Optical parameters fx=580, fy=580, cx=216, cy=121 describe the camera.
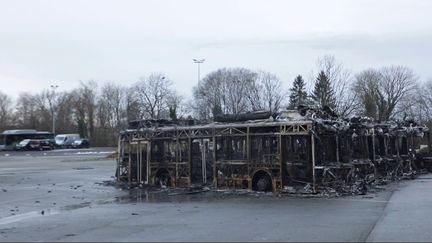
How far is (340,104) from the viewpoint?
212 ft

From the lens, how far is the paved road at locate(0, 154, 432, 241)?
1111cm

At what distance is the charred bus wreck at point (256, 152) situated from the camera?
20.4 meters

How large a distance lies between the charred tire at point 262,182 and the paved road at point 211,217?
1015 mm

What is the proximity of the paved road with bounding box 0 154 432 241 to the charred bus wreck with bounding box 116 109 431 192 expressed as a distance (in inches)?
63.5

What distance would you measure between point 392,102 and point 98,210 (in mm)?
74134

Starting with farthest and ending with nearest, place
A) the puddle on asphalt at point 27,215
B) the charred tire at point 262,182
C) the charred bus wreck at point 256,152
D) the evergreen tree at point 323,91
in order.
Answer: the evergreen tree at point 323,91 < the charred tire at point 262,182 < the charred bus wreck at point 256,152 < the puddle on asphalt at point 27,215

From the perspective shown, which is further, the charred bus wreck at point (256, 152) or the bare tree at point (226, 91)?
the bare tree at point (226, 91)

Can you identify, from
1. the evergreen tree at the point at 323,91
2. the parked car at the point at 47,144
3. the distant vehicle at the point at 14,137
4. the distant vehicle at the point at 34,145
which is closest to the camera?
the evergreen tree at the point at 323,91

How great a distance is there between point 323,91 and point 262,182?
131ft

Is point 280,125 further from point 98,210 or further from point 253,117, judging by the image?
point 98,210

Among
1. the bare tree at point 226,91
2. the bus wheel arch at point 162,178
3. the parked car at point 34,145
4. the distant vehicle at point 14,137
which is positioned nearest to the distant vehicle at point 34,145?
the parked car at point 34,145

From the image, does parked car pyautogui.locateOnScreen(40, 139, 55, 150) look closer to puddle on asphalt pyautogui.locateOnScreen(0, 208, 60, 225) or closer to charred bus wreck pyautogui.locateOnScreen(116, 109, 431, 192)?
charred bus wreck pyautogui.locateOnScreen(116, 109, 431, 192)

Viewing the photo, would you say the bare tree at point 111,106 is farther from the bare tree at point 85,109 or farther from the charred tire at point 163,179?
the charred tire at point 163,179

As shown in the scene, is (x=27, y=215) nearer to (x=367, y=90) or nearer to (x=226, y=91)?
(x=367, y=90)
